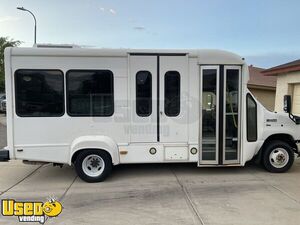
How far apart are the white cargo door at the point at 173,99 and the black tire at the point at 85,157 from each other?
3.89 feet

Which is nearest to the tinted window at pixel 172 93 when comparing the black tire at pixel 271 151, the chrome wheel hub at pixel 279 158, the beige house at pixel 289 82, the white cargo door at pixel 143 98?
the white cargo door at pixel 143 98

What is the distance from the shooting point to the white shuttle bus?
19.9 feet

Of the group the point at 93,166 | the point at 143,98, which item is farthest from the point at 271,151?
the point at 93,166

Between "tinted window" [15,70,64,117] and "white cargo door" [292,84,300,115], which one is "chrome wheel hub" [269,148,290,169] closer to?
"tinted window" [15,70,64,117]

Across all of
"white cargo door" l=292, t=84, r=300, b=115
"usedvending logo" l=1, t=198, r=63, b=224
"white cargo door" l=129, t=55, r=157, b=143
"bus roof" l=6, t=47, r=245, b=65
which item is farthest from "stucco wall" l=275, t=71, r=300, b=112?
"usedvending logo" l=1, t=198, r=63, b=224

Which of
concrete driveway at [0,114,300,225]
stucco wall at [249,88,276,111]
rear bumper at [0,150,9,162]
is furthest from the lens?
stucco wall at [249,88,276,111]

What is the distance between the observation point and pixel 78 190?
229 inches

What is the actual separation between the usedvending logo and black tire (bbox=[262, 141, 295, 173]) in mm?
4470

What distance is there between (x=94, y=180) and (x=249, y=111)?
3595 mm

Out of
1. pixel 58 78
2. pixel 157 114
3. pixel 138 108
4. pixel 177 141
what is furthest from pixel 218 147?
pixel 58 78

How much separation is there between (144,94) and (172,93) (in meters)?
0.59

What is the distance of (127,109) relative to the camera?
20.7 feet

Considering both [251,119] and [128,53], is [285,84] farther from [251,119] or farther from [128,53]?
[128,53]

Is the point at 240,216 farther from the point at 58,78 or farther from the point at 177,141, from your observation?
the point at 58,78
